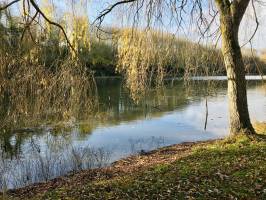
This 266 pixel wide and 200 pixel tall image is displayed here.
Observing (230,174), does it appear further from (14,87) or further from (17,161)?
(17,161)

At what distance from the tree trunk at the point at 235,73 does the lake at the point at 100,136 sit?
3.16 meters

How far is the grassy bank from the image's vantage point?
579 centimetres

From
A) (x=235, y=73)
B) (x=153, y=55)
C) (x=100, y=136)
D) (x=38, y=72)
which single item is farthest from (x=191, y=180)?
(x=100, y=136)

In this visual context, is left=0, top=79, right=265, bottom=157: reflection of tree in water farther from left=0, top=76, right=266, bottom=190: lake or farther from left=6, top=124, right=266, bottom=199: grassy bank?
left=6, top=124, right=266, bottom=199: grassy bank

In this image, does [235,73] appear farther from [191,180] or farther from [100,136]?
[100,136]

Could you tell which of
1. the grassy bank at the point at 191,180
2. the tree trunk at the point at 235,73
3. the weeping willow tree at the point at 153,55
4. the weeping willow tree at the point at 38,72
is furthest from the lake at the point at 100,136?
the tree trunk at the point at 235,73

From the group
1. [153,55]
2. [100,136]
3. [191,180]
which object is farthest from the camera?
[100,136]

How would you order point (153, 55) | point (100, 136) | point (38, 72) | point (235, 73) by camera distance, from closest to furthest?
point (38, 72)
point (235, 73)
point (153, 55)
point (100, 136)

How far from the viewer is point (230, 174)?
6.48 m

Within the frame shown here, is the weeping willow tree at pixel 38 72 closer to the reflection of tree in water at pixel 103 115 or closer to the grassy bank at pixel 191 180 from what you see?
the reflection of tree in water at pixel 103 115

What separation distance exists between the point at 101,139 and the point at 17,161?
340cm

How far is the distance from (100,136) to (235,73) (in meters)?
6.11

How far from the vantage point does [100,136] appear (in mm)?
13805

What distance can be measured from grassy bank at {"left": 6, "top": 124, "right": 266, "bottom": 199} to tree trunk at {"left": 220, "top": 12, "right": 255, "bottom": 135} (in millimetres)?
567
